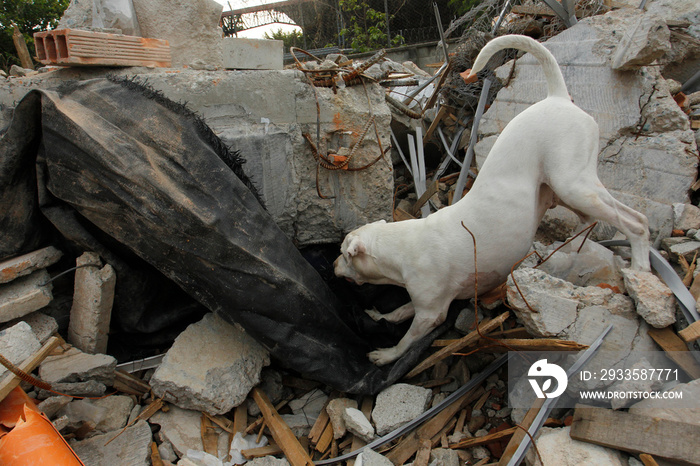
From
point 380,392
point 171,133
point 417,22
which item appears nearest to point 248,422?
point 380,392

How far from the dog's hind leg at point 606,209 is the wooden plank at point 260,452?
2417 mm

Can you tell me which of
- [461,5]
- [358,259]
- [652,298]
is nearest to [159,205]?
[358,259]

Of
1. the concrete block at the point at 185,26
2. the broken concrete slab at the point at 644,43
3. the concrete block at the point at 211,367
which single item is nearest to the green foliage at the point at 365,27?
the concrete block at the point at 185,26

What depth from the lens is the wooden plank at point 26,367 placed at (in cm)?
210

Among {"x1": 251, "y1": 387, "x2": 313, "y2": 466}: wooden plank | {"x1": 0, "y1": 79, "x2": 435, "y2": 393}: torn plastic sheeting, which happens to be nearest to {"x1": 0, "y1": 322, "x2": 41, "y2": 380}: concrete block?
{"x1": 0, "y1": 79, "x2": 435, "y2": 393}: torn plastic sheeting

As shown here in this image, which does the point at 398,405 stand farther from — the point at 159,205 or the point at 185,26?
the point at 185,26

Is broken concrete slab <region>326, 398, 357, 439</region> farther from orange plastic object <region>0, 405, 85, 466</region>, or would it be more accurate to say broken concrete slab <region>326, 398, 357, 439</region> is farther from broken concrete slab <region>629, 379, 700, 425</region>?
broken concrete slab <region>629, 379, 700, 425</region>

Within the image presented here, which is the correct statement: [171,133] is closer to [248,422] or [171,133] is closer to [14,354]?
[14,354]

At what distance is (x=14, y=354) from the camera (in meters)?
2.28

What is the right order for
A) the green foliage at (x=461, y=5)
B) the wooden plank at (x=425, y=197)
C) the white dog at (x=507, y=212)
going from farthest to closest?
the green foliage at (x=461, y=5), the wooden plank at (x=425, y=197), the white dog at (x=507, y=212)

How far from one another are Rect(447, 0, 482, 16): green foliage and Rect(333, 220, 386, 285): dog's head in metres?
8.75

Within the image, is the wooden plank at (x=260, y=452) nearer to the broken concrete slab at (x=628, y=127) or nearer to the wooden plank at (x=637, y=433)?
the wooden plank at (x=637, y=433)

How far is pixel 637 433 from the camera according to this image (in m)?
2.07

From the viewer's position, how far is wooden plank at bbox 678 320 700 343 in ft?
7.44
